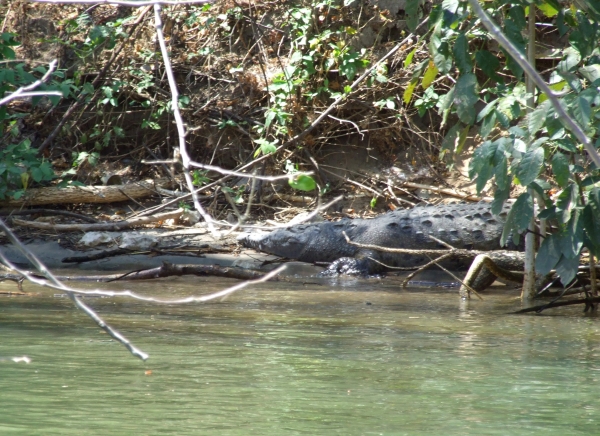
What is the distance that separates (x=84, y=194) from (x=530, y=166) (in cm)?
630

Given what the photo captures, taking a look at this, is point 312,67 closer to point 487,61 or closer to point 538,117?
point 487,61

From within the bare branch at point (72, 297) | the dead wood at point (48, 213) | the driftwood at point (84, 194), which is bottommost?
the dead wood at point (48, 213)

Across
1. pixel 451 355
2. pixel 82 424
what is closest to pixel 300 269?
pixel 451 355

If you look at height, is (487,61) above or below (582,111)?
above

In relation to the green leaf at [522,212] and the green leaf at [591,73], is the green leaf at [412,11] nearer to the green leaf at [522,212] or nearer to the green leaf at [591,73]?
the green leaf at [591,73]

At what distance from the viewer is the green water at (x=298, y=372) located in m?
2.68

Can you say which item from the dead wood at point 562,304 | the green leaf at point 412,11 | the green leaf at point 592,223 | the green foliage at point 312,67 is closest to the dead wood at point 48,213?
the green foliage at point 312,67

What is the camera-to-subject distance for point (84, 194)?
361 inches

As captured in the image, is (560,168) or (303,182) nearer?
(303,182)

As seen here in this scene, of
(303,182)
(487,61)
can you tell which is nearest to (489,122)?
(487,61)

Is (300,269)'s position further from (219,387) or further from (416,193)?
(219,387)

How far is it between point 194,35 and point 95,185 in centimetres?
283

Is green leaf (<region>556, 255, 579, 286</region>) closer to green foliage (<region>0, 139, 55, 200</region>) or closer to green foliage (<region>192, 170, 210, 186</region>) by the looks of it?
green foliage (<region>192, 170, 210, 186</region>)

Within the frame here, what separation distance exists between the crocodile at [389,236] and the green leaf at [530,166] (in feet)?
12.7
